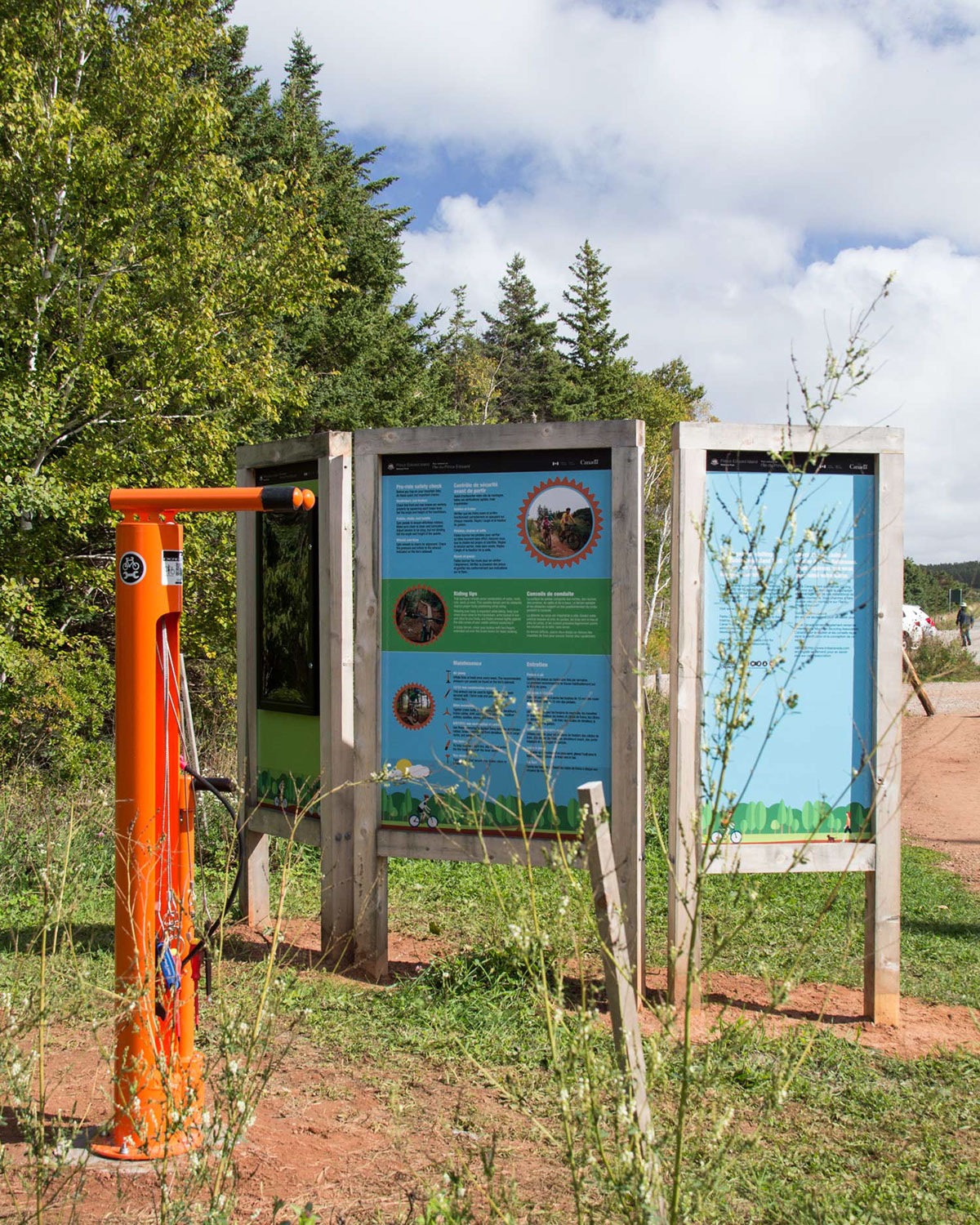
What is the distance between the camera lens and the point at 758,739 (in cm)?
483

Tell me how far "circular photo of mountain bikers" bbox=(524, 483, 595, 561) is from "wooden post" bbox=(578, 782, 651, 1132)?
8.10ft

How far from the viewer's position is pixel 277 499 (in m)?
3.28

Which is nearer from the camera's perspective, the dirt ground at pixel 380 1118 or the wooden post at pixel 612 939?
the wooden post at pixel 612 939

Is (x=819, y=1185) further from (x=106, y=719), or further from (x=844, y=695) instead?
(x=106, y=719)

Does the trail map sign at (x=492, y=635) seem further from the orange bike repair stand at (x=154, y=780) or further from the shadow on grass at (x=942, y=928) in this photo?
the shadow on grass at (x=942, y=928)

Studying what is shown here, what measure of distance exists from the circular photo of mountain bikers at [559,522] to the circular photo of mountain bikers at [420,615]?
0.54 metres

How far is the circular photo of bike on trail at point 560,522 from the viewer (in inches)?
186

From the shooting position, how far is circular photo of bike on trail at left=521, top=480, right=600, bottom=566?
186 inches

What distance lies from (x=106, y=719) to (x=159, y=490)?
1030cm

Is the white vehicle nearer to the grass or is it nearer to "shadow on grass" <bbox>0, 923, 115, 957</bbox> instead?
the grass

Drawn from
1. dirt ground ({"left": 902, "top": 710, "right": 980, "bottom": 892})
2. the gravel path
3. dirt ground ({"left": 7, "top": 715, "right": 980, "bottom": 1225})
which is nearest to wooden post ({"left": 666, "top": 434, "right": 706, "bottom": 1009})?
dirt ground ({"left": 7, "top": 715, "right": 980, "bottom": 1225})

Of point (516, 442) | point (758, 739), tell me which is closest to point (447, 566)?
point (516, 442)

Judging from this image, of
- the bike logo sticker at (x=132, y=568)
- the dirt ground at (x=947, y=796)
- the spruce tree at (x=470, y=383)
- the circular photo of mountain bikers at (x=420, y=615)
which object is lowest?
the dirt ground at (x=947, y=796)

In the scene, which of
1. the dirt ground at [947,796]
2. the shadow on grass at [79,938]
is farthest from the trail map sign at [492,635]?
the dirt ground at [947,796]
